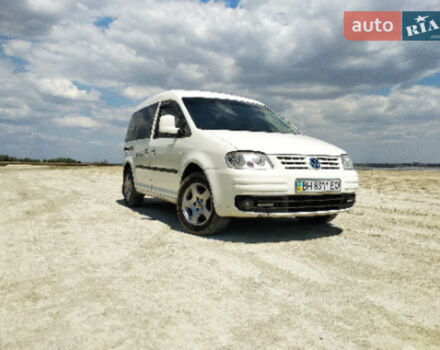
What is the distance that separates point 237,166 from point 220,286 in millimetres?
1504

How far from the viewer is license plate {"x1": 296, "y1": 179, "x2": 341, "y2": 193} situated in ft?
13.2

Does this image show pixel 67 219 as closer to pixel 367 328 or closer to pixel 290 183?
pixel 290 183

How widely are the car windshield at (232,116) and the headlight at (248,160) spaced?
0.87 m

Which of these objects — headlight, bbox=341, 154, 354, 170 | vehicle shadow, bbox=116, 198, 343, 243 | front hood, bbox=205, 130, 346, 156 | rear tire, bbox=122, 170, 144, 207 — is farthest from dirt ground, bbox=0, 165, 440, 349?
rear tire, bbox=122, 170, 144, 207

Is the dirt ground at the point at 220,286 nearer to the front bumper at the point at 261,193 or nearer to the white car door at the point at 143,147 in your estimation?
the front bumper at the point at 261,193

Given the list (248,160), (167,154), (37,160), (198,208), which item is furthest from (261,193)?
(37,160)

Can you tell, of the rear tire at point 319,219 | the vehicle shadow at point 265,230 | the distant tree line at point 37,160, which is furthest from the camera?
the distant tree line at point 37,160

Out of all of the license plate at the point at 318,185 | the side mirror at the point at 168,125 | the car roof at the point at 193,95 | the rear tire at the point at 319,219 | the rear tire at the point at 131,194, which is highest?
the car roof at the point at 193,95

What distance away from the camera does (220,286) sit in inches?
110

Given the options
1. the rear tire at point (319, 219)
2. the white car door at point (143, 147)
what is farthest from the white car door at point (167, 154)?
the rear tire at point (319, 219)

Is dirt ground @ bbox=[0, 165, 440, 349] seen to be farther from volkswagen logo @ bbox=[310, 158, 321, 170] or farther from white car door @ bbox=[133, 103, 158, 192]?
white car door @ bbox=[133, 103, 158, 192]

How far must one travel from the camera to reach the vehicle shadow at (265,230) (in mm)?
4309

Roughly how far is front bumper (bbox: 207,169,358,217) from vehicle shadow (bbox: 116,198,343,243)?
1.30 feet

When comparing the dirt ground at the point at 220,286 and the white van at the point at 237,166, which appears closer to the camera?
the dirt ground at the point at 220,286
